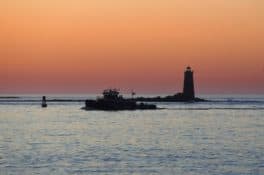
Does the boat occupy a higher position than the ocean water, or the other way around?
the boat

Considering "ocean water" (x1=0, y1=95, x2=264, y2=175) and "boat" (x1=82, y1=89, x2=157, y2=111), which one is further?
"boat" (x1=82, y1=89, x2=157, y2=111)

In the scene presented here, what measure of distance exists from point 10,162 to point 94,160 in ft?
16.4

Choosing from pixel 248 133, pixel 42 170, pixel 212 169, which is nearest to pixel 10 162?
pixel 42 170

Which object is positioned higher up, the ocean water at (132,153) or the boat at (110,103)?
the boat at (110,103)

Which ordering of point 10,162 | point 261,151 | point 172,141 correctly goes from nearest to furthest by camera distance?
point 10,162, point 261,151, point 172,141

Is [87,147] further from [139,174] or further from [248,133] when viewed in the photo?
[248,133]

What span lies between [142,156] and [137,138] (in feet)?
55.5

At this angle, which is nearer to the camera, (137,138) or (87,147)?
(87,147)

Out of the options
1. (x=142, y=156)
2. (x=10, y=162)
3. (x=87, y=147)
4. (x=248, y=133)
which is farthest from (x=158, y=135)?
(x=10, y=162)

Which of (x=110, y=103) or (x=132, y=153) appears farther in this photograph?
(x=110, y=103)

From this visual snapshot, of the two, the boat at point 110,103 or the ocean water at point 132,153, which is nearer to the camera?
the ocean water at point 132,153

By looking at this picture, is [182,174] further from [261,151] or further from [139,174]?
[261,151]

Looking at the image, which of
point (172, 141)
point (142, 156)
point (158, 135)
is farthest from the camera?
point (158, 135)

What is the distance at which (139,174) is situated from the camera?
38.2 meters
